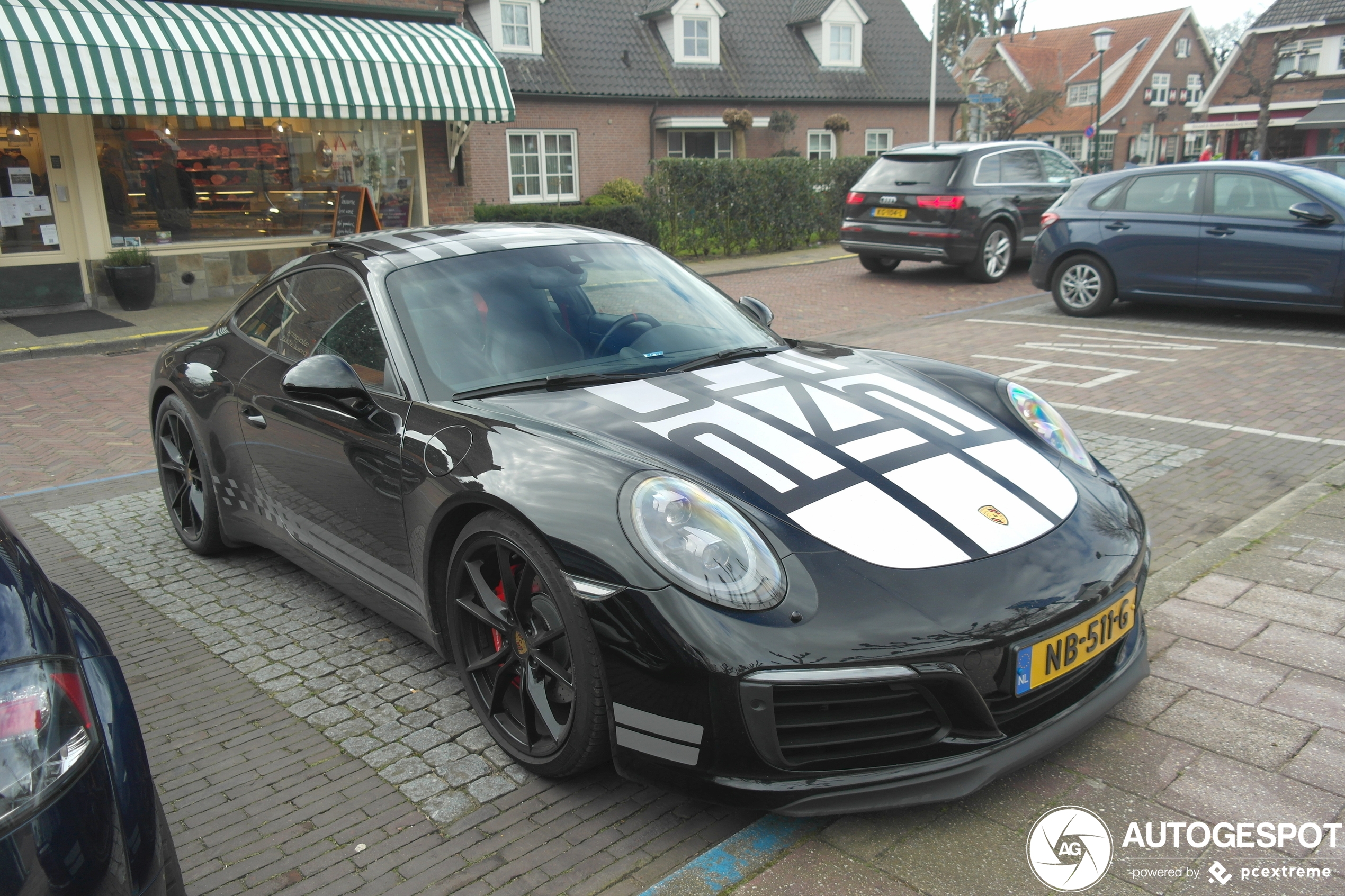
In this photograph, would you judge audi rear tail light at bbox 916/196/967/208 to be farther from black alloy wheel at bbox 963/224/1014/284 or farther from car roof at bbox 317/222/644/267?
car roof at bbox 317/222/644/267

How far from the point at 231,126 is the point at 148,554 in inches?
459

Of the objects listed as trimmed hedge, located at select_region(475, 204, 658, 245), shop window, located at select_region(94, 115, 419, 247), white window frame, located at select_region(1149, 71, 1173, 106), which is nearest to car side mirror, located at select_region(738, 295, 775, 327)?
shop window, located at select_region(94, 115, 419, 247)

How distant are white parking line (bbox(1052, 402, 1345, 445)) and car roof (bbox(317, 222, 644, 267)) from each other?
3882mm

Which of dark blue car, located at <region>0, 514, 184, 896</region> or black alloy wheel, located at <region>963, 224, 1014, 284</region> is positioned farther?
black alloy wheel, located at <region>963, 224, 1014, 284</region>

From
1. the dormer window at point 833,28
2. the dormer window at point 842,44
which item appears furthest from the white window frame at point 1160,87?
the dormer window at point 842,44

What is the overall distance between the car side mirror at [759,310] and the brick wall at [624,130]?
60.0ft

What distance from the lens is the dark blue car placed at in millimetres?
1535

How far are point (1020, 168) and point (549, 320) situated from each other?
39.0 ft

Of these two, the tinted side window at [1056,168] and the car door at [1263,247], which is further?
the tinted side window at [1056,168]

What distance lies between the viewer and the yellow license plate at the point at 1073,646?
2467 mm

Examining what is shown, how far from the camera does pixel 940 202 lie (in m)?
13.2

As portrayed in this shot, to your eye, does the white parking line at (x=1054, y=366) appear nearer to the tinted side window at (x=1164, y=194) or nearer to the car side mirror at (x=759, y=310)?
the tinted side window at (x=1164, y=194)

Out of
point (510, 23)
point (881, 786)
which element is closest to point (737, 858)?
point (881, 786)

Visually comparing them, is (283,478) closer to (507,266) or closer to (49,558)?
(507,266)
